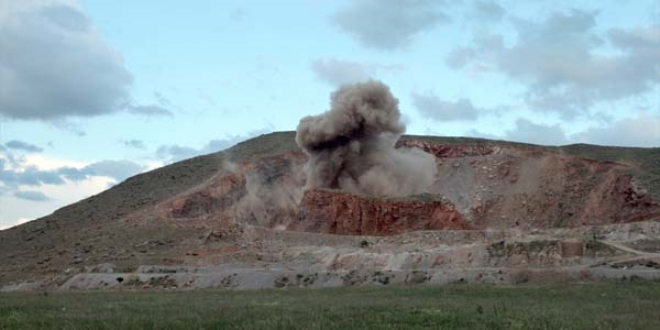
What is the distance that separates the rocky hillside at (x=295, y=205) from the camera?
5653cm

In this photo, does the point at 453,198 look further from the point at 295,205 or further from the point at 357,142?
the point at 295,205

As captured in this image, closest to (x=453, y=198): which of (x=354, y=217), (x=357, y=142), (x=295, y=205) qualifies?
(x=357, y=142)

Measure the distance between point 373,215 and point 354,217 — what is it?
1575mm

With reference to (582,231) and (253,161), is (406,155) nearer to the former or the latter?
(253,161)

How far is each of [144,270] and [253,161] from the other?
3422 centimetres

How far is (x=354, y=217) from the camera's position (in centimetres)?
6575

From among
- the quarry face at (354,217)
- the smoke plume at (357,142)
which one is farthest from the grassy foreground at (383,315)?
the smoke plume at (357,142)

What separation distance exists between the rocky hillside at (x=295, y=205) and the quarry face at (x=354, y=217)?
0.15 metres

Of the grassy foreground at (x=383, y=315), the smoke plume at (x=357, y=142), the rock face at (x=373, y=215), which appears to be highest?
the smoke plume at (x=357, y=142)

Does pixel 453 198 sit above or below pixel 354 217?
above

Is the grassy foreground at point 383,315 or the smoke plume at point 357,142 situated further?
the smoke plume at point 357,142

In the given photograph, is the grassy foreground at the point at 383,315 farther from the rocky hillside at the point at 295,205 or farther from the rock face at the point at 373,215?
the rock face at the point at 373,215

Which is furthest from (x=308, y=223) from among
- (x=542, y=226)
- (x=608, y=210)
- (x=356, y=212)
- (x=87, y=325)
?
(x=87, y=325)

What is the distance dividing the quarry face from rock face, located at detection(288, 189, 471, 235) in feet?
0.38
